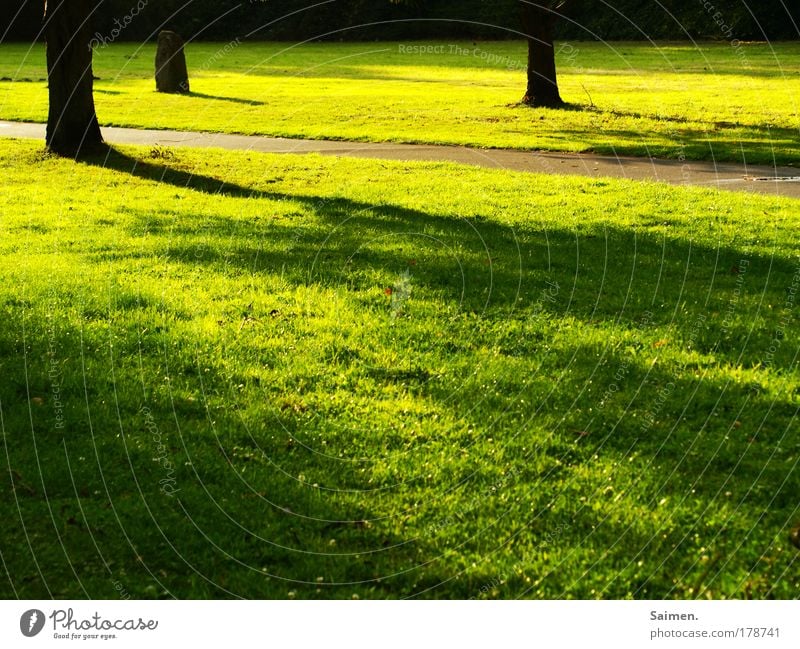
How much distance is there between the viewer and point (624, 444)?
563cm

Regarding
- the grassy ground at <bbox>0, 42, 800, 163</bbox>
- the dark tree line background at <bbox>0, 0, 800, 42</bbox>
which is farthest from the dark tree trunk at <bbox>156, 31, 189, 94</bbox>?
the dark tree line background at <bbox>0, 0, 800, 42</bbox>

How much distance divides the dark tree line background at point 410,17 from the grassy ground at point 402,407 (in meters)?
40.6

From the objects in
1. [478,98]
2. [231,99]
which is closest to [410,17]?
[231,99]

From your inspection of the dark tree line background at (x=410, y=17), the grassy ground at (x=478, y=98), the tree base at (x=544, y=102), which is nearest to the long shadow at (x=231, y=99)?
the grassy ground at (x=478, y=98)

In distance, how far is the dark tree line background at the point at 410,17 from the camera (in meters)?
47.7

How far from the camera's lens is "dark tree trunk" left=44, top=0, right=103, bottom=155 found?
15.5 meters

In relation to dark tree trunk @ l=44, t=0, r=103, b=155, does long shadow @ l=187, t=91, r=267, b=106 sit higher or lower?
lower

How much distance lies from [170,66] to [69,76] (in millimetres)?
15070

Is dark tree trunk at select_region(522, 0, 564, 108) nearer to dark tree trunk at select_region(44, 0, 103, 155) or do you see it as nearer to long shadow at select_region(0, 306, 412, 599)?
dark tree trunk at select_region(44, 0, 103, 155)
